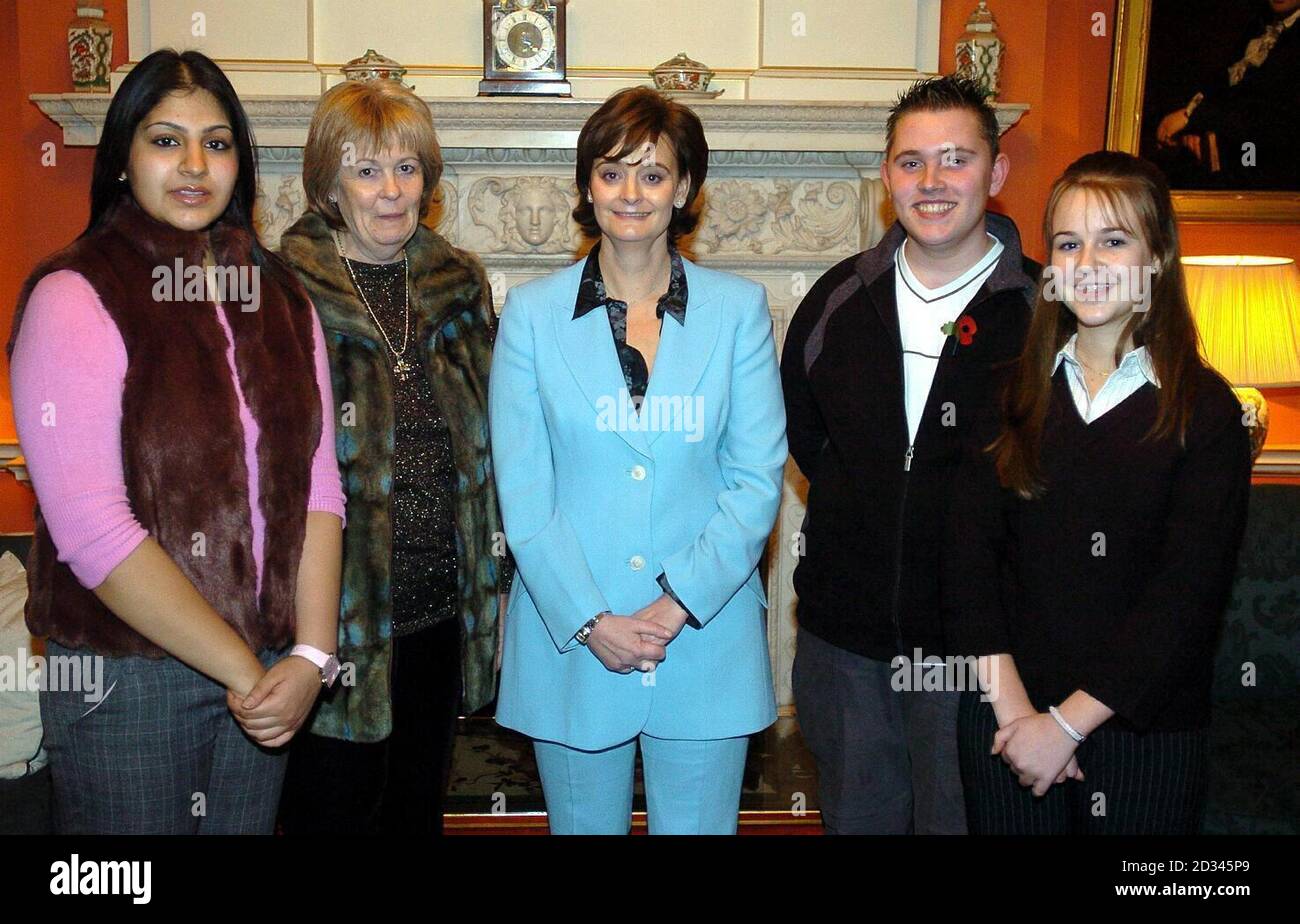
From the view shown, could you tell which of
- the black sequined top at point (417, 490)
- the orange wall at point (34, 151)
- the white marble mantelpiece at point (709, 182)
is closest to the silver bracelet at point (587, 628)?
the black sequined top at point (417, 490)

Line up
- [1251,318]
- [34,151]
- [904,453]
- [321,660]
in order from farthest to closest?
[34,151] < [1251,318] < [904,453] < [321,660]

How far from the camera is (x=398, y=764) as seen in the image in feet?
7.48

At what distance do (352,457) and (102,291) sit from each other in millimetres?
543

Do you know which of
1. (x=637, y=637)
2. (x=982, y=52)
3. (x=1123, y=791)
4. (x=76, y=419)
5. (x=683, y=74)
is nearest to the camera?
(x=76, y=419)

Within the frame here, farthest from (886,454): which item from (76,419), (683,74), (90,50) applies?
(90,50)

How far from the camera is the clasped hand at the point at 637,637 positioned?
6.73 ft

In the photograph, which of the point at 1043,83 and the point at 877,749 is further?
the point at 1043,83

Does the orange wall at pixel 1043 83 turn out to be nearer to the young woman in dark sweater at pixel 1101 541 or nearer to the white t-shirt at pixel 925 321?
the white t-shirt at pixel 925 321

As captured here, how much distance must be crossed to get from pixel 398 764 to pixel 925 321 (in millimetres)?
1322

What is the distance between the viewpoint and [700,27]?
416cm

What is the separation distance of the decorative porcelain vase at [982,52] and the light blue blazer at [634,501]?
236 cm

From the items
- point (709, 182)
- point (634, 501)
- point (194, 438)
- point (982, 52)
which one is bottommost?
point (634, 501)

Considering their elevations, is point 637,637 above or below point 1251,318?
below

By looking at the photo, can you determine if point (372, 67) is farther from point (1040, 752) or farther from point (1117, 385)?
point (1040, 752)
